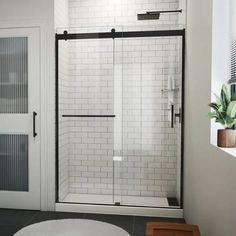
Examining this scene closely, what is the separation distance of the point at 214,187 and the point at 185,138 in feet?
4.37

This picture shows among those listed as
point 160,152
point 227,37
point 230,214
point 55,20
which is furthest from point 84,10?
point 230,214

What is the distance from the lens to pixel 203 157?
2098 mm

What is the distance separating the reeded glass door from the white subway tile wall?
1.04 ft

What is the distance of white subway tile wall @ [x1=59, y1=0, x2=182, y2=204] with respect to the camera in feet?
11.3

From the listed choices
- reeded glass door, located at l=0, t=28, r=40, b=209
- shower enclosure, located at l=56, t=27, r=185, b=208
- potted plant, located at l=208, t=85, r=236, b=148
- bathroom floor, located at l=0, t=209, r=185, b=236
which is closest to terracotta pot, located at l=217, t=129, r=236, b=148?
potted plant, located at l=208, t=85, r=236, b=148

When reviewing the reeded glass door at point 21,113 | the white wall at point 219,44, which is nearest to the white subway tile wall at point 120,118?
the reeded glass door at point 21,113

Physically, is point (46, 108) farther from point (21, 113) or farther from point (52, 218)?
point (52, 218)

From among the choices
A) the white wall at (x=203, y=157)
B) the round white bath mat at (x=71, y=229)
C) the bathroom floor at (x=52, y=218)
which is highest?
the white wall at (x=203, y=157)

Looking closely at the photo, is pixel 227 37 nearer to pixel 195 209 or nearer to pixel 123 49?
pixel 195 209

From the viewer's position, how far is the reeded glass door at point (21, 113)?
129 inches

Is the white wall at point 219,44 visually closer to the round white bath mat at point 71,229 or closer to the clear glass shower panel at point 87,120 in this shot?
the round white bath mat at point 71,229

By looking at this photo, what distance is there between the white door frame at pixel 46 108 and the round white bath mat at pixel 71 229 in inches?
61.1

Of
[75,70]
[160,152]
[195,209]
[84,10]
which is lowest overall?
[195,209]

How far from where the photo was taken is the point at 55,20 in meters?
3.28
